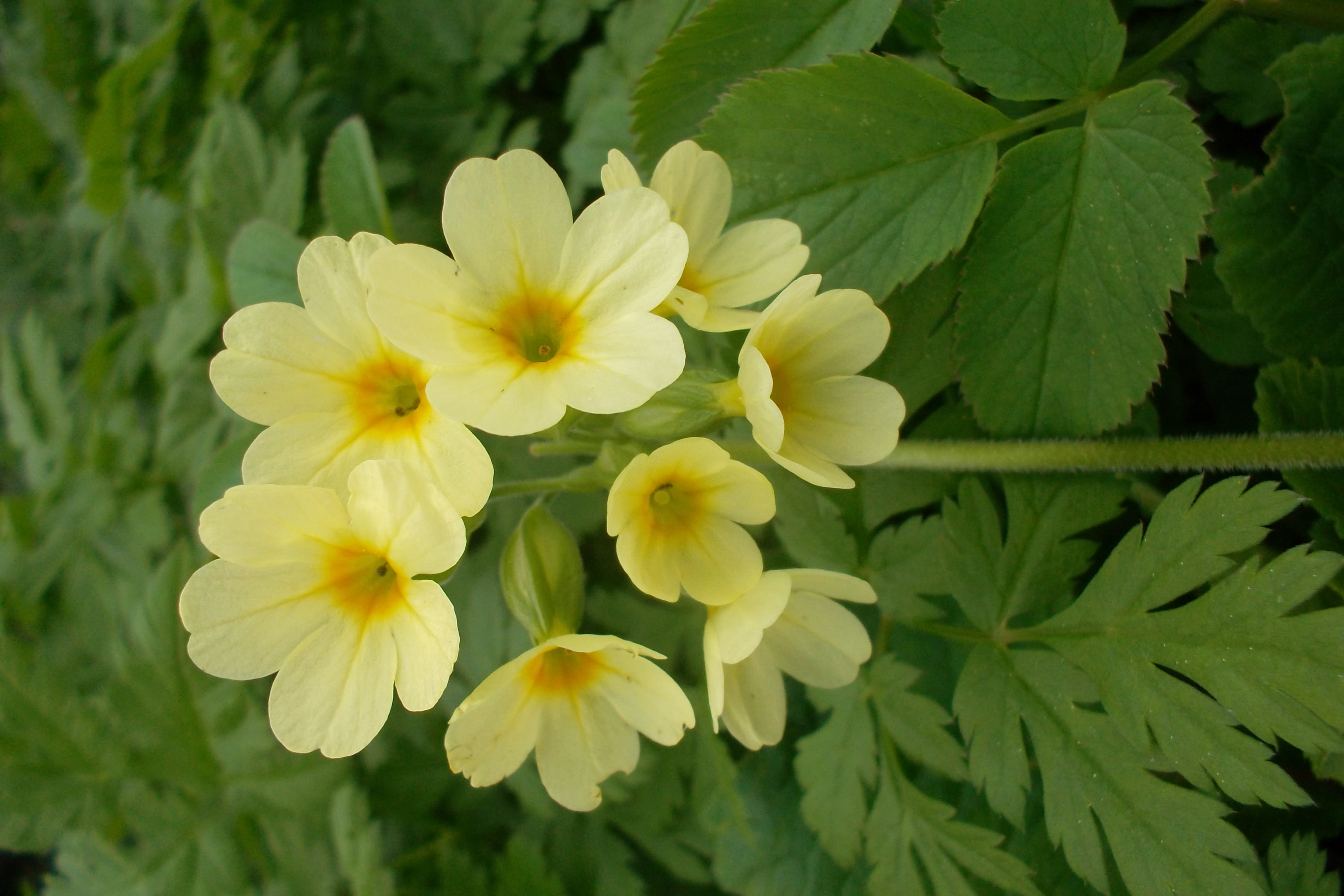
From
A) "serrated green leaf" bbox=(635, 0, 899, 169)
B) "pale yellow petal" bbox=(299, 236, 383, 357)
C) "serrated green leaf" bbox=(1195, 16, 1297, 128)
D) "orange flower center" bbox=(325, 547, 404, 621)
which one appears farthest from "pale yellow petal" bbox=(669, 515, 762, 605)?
"serrated green leaf" bbox=(1195, 16, 1297, 128)

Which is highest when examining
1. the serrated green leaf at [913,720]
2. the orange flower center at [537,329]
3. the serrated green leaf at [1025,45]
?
the serrated green leaf at [1025,45]

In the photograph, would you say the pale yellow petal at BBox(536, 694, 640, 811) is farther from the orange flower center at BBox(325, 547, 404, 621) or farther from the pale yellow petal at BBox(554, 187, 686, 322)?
the pale yellow petal at BBox(554, 187, 686, 322)

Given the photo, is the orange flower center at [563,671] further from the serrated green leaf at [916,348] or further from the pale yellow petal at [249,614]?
the serrated green leaf at [916,348]

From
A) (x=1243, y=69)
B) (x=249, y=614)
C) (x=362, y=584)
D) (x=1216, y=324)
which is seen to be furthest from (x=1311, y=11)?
(x=249, y=614)

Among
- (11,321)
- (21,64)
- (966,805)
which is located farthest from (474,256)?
(11,321)

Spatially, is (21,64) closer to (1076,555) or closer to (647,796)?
(647,796)

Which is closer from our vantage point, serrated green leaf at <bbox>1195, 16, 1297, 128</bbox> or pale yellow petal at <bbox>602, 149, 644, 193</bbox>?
pale yellow petal at <bbox>602, 149, 644, 193</bbox>


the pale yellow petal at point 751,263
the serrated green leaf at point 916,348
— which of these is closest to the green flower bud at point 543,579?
the pale yellow petal at point 751,263
